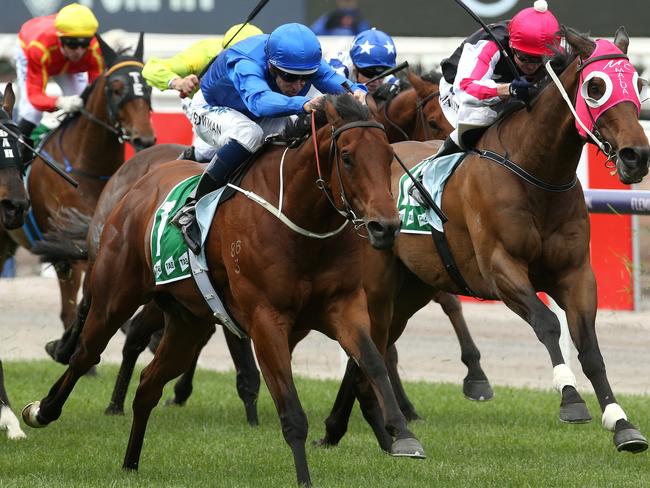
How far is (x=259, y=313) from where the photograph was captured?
5.65 metres

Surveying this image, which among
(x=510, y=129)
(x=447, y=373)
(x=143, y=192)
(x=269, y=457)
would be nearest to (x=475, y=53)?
(x=510, y=129)

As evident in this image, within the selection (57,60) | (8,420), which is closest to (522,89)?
(8,420)

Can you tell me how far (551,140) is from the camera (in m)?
6.53

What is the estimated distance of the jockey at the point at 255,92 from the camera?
231 inches

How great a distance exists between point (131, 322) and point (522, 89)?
275cm

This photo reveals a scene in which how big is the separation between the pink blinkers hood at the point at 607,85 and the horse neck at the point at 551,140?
0.58ft

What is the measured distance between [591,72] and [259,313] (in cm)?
175

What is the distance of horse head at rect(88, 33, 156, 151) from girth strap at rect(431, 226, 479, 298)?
9.74ft

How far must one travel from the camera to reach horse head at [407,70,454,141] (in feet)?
27.7

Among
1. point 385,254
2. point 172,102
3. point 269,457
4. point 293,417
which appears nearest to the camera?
point 293,417

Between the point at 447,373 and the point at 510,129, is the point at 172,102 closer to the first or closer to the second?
the point at 447,373

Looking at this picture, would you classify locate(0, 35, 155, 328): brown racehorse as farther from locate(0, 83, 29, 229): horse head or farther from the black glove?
the black glove

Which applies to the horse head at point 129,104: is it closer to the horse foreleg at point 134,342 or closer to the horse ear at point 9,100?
the horse foreleg at point 134,342

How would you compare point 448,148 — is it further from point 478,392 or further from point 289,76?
point 478,392
